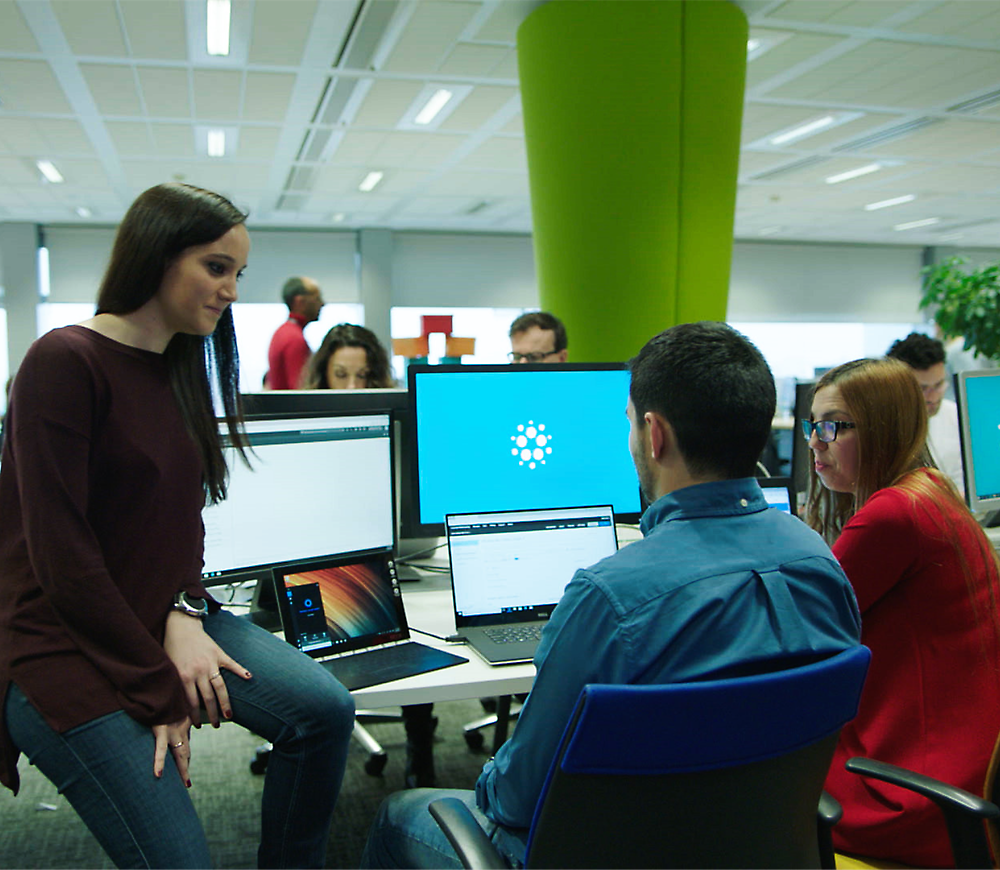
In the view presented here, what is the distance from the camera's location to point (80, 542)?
44.9 inches

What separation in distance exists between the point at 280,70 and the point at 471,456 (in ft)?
12.8

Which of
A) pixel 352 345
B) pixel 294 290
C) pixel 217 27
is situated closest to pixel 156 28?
pixel 217 27

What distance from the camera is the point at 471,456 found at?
6.23 ft

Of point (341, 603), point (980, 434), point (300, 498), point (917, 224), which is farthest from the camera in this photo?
point (917, 224)

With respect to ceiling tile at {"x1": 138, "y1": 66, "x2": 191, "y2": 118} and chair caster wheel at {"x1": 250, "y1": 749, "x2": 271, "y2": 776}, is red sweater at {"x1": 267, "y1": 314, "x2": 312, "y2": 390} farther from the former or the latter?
chair caster wheel at {"x1": 250, "y1": 749, "x2": 271, "y2": 776}

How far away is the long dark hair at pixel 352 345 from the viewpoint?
3.01 metres

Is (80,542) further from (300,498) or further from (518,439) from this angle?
(518,439)

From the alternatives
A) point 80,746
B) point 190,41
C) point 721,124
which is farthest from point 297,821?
point 190,41

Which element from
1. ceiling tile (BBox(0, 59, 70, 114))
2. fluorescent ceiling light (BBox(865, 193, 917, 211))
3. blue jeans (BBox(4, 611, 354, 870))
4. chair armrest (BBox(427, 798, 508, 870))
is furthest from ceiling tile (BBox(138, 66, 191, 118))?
fluorescent ceiling light (BBox(865, 193, 917, 211))

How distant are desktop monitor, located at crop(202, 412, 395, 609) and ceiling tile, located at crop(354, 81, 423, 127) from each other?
400 centimetres

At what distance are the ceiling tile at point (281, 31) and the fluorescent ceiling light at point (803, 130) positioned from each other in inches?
140

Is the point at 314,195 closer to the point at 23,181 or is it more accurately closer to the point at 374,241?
the point at 374,241

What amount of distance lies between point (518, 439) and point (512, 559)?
15.0 inches

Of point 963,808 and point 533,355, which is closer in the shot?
point 963,808
